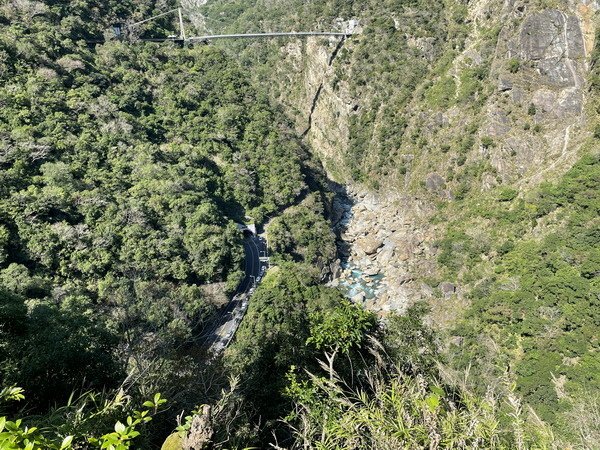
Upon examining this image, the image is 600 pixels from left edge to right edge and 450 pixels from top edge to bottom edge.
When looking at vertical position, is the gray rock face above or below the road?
above

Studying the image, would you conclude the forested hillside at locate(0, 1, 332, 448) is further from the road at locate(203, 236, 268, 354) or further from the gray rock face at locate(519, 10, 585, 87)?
the gray rock face at locate(519, 10, 585, 87)

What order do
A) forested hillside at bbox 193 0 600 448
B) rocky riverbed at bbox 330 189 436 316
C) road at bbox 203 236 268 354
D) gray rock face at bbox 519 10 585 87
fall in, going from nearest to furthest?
forested hillside at bbox 193 0 600 448, road at bbox 203 236 268 354, gray rock face at bbox 519 10 585 87, rocky riverbed at bbox 330 189 436 316

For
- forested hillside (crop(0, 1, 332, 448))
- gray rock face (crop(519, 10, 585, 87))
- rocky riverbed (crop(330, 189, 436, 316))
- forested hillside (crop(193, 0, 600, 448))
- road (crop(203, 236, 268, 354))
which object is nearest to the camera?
forested hillside (crop(0, 1, 332, 448))

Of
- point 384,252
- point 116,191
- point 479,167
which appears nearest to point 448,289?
point 384,252

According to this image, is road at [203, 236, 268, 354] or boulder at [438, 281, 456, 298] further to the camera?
boulder at [438, 281, 456, 298]

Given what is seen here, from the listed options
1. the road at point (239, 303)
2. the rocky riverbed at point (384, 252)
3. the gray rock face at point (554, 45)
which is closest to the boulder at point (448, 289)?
the rocky riverbed at point (384, 252)

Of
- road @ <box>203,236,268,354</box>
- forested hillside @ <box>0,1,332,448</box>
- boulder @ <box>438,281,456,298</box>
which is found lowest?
boulder @ <box>438,281,456,298</box>

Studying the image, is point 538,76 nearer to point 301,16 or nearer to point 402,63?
point 402,63

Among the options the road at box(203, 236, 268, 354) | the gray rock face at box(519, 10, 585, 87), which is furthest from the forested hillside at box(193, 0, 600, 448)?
the road at box(203, 236, 268, 354)

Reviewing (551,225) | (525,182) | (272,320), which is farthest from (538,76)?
(272,320)
